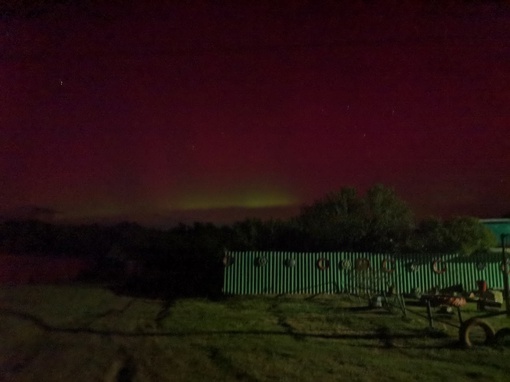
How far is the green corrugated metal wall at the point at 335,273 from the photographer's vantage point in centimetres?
2281

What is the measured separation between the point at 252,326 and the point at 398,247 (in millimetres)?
13445

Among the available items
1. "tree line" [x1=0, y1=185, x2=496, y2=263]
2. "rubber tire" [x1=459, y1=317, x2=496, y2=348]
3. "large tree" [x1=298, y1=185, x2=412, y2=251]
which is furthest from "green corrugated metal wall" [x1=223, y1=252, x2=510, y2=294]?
"rubber tire" [x1=459, y1=317, x2=496, y2=348]

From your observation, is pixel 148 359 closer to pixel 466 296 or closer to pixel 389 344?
pixel 389 344

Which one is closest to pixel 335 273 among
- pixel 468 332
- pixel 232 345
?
pixel 468 332

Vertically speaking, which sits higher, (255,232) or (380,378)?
(255,232)

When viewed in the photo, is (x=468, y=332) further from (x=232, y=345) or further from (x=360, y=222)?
(x=360, y=222)

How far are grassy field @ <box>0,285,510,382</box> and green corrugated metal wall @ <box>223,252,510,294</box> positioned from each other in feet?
12.3

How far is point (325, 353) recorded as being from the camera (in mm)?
11078

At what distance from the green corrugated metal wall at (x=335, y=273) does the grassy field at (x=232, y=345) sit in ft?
Answer: 12.3

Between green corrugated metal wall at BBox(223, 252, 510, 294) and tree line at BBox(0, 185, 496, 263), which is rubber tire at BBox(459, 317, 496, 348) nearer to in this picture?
green corrugated metal wall at BBox(223, 252, 510, 294)

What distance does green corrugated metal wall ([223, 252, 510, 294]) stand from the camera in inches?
898

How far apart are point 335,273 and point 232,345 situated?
12.1 meters

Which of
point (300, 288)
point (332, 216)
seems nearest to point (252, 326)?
point (300, 288)

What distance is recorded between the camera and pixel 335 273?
2330 centimetres
